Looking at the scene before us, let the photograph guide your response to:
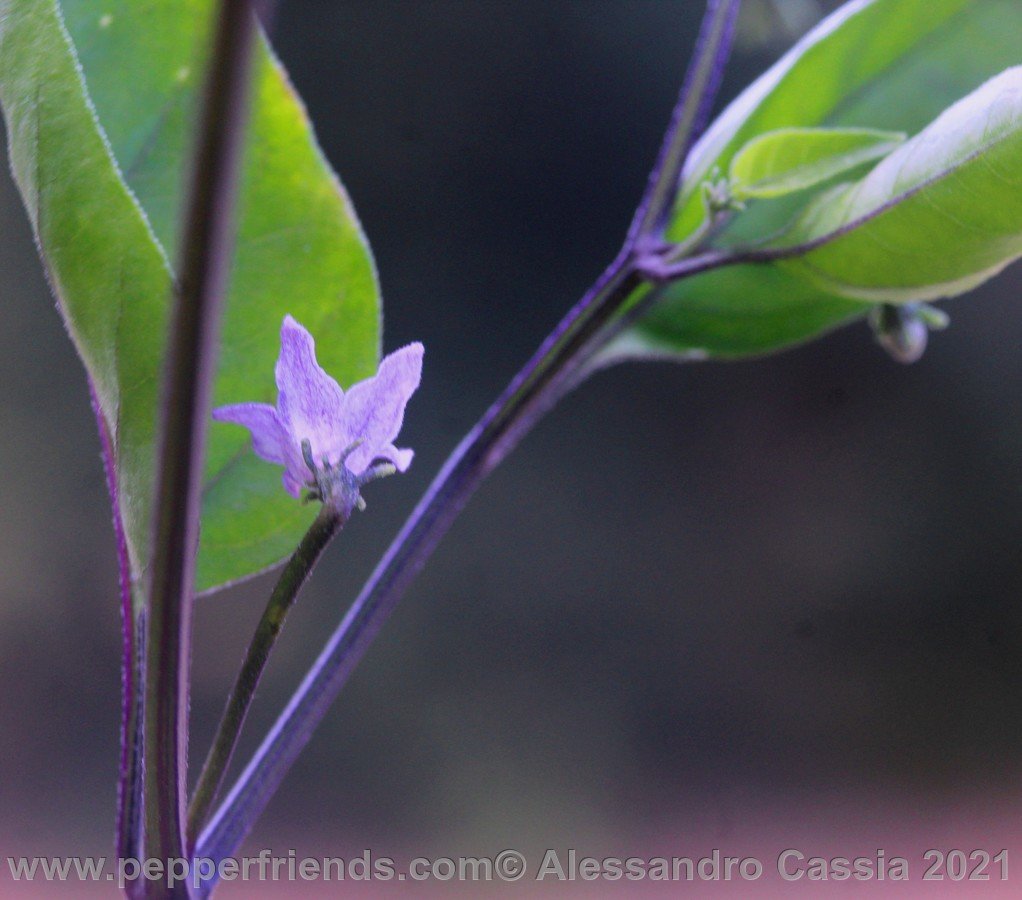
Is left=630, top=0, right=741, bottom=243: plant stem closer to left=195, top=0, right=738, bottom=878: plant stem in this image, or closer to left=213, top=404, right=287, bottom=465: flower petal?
left=195, top=0, right=738, bottom=878: plant stem

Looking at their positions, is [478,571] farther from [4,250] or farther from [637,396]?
[4,250]

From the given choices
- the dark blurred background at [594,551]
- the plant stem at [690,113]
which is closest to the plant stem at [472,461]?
the plant stem at [690,113]

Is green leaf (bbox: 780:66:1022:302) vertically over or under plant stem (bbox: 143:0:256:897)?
over

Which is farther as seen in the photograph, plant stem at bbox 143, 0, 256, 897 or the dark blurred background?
the dark blurred background

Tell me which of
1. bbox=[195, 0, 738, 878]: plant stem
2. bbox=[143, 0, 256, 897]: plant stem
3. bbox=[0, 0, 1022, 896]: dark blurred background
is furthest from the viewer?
bbox=[0, 0, 1022, 896]: dark blurred background

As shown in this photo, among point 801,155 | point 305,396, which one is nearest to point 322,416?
point 305,396

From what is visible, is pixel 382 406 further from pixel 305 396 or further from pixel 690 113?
pixel 690 113

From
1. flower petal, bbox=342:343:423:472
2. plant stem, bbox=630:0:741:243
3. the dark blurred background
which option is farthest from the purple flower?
the dark blurred background
